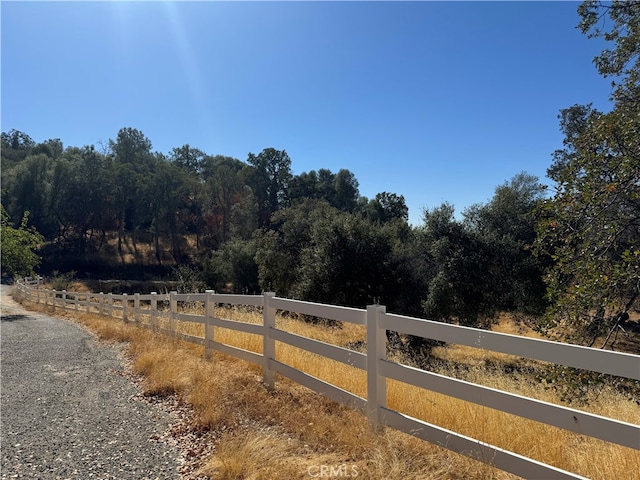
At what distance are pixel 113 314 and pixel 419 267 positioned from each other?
1271 cm

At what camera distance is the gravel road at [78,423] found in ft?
12.0

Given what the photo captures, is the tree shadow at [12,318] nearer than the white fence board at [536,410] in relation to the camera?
No

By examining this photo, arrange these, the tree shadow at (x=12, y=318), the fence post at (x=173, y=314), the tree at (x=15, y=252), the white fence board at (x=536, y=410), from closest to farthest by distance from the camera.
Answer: the white fence board at (x=536, y=410) → the fence post at (x=173, y=314) → the tree shadow at (x=12, y=318) → the tree at (x=15, y=252)

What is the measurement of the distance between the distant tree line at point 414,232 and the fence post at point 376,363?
2.98 m

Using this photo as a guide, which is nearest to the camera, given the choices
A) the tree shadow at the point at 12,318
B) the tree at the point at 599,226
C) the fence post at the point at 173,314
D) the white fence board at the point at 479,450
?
the white fence board at the point at 479,450

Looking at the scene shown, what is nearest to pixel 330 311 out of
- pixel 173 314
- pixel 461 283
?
pixel 173 314

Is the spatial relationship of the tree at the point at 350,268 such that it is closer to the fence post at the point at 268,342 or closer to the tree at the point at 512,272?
the tree at the point at 512,272

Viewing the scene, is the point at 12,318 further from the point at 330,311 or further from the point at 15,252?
the point at 330,311

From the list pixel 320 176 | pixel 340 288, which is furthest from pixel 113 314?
pixel 320 176

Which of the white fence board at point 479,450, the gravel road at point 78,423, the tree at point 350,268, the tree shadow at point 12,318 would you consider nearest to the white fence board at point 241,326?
the gravel road at point 78,423

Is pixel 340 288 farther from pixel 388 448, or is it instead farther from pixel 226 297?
pixel 388 448

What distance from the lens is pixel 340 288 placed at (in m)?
19.8

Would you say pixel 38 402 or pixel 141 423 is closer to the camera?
pixel 141 423

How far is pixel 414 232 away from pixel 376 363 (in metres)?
17.4
